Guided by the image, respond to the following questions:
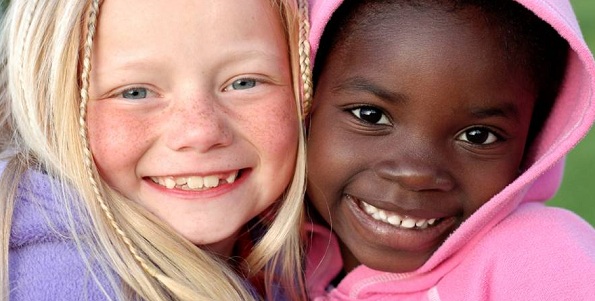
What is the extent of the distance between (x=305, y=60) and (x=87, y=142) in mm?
461

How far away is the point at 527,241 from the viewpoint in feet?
5.44

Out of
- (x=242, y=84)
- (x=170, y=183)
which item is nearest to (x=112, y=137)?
(x=170, y=183)

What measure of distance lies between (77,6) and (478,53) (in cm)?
76

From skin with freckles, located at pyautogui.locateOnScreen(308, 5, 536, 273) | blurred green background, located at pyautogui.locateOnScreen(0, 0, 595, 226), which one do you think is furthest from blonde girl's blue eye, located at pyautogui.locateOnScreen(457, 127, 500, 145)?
blurred green background, located at pyautogui.locateOnScreen(0, 0, 595, 226)

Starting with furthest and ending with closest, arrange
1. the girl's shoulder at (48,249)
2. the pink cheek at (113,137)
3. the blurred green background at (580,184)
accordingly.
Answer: the blurred green background at (580,184)
the pink cheek at (113,137)
the girl's shoulder at (48,249)

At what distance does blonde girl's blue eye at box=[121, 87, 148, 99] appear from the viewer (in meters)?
1.63

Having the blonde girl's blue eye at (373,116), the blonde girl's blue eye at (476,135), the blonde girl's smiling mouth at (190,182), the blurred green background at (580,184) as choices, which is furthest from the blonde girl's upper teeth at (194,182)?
the blurred green background at (580,184)

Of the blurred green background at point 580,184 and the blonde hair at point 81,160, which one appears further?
the blurred green background at point 580,184

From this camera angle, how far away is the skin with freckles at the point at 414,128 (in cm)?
160

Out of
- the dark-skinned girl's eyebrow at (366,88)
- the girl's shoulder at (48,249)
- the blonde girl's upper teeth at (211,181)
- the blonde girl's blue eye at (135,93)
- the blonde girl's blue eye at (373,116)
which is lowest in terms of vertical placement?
the girl's shoulder at (48,249)

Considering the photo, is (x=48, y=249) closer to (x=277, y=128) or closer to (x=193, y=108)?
(x=193, y=108)

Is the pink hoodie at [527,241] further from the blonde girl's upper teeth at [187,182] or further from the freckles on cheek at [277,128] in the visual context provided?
the blonde girl's upper teeth at [187,182]

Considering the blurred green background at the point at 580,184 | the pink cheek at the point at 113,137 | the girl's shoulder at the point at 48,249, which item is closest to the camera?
the girl's shoulder at the point at 48,249

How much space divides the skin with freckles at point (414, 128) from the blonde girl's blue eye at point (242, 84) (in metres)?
0.15
